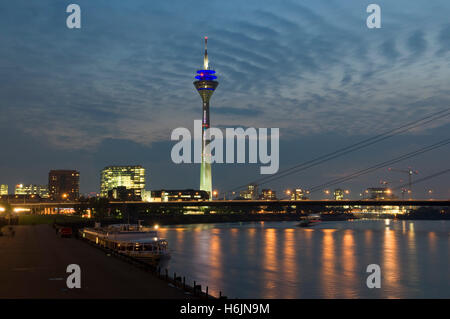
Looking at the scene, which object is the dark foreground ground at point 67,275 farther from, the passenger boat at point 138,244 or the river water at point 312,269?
the river water at point 312,269

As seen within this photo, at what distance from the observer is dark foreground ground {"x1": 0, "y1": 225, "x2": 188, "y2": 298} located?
2548cm

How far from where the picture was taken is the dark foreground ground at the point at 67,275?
Answer: 25.5m

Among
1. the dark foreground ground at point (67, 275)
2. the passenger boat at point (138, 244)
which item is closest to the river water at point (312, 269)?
the passenger boat at point (138, 244)

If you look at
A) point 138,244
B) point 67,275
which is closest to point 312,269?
point 138,244

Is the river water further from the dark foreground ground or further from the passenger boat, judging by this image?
the dark foreground ground

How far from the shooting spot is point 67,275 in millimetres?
31469

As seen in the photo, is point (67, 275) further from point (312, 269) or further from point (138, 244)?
point (312, 269)

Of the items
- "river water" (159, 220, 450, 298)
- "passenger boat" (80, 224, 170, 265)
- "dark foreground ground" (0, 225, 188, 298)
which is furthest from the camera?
"passenger boat" (80, 224, 170, 265)

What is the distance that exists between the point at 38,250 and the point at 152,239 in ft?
43.0

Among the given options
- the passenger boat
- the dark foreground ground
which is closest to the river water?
the passenger boat

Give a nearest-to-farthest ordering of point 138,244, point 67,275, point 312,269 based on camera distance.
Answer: point 67,275 < point 138,244 < point 312,269
